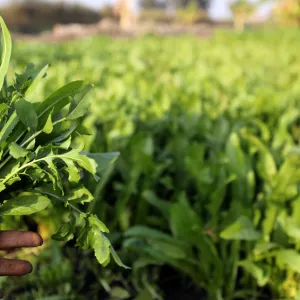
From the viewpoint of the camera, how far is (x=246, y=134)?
3371 millimetres

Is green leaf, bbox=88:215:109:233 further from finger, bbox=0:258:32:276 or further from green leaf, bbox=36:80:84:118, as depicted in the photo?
green leaf, bbox=36:80:84:118

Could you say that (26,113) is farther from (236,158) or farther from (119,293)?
(236,158)

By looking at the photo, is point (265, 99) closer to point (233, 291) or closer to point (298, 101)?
point (298, 101)

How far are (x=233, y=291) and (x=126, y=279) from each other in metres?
0.59

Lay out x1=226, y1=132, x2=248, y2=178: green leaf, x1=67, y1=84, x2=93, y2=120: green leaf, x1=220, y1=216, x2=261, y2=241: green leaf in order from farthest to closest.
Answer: x1=226, y1=132, x2=248, y2=178: green leaf → x1=220, y1=216, x2=261, y2=241: green leaf → x1=67, y1=84, x2=93, y2=120: green leaf

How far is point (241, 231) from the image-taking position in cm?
229

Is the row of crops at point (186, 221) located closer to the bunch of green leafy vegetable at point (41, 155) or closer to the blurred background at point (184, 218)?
the blurred background at point (184, 218)

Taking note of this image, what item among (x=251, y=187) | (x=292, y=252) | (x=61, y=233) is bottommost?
(x=292, y=252)

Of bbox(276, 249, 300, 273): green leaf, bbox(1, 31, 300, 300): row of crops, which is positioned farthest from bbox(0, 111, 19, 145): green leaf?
bbox(276, 249, 300, 273): green leaf

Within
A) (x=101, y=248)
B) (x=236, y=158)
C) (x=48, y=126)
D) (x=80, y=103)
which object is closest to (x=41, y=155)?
(x=48, y=126)

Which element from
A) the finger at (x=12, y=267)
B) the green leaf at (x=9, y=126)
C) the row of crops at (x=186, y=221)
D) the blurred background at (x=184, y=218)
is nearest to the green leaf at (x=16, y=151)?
the green leaf at (x=9, y=126)

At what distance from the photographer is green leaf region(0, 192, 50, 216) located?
132 centimetres

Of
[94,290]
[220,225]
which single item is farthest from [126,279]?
[220,225]

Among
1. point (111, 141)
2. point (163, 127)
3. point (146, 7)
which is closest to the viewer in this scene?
point (111, 141)
